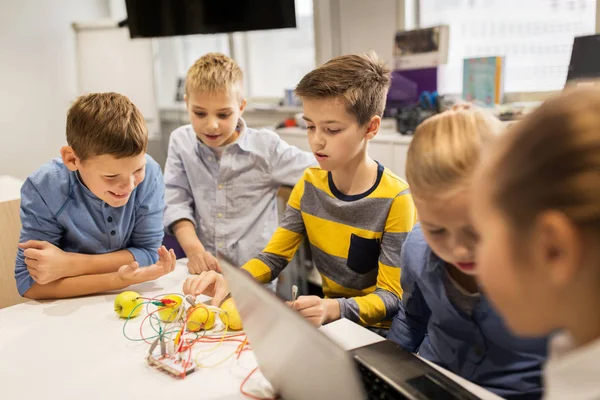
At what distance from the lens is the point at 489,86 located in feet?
7.80

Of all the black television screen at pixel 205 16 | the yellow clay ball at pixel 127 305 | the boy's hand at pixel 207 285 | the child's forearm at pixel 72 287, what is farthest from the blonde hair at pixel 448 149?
the black television screen at pixel 205 16

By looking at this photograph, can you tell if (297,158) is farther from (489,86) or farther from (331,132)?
(489,86)

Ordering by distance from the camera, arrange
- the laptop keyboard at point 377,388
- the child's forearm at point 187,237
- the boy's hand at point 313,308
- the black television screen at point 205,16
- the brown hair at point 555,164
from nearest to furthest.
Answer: the brown hair at point 555,164 < the laptop keyboard at point 377,388 < the boy's hand at point 313,308 < the child's forearm at point 187,237 < the black television screen at point 205,16

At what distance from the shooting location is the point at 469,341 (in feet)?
3.06

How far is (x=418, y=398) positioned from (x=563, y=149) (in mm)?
388

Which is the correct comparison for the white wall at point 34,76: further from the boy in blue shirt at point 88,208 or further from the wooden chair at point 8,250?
the boy in blue shirt at point 88,208

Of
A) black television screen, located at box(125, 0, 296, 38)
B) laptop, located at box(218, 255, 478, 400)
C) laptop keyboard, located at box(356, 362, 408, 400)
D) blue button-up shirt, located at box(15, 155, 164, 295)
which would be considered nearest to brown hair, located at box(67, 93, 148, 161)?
blue button-up shirt, located at box(15, 155, 164, 295)

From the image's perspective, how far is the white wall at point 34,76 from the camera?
3.97 metres

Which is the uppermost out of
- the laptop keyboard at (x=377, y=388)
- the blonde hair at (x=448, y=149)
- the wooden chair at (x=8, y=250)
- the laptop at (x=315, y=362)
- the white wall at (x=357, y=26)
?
the white wall at (x=357, y=26)

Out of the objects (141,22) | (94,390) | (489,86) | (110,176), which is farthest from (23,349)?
(141,22)

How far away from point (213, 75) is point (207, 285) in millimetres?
753

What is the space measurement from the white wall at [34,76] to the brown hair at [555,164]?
13.9 ft

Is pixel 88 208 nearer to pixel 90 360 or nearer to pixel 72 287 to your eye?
pixel 72 287

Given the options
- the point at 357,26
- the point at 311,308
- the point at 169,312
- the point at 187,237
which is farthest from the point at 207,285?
the point at 357,26
